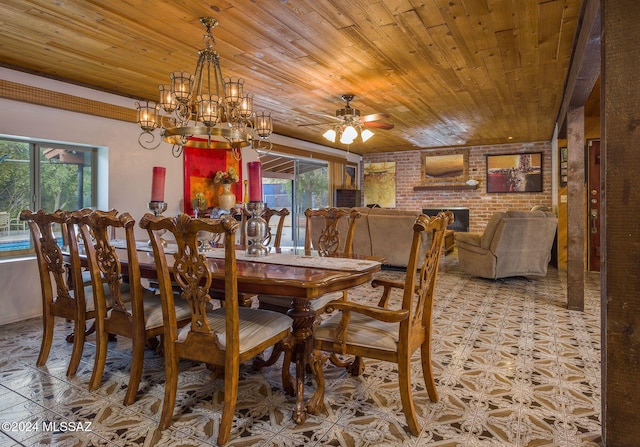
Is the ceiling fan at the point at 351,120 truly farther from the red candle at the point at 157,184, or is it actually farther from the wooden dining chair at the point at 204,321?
the wooden dining chair at the point at 204,321

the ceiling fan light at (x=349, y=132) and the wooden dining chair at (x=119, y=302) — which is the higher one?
the ceiling fan light at (x=349, y=132)

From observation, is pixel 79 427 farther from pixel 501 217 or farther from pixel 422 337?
pixel 501 217

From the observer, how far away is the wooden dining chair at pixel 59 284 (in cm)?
232

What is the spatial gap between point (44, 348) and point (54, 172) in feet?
7.09

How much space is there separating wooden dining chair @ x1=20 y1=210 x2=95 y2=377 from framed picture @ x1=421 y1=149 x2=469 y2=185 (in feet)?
25.4

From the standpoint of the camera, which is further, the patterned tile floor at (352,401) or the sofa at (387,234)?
the sofa at (387,234)

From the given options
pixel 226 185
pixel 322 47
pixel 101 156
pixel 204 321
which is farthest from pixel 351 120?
pixel 204 321

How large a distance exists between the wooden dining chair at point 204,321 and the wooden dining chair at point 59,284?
864mm

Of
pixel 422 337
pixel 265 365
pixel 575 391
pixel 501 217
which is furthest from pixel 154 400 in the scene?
pixel 501 217

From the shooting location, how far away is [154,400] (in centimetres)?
209

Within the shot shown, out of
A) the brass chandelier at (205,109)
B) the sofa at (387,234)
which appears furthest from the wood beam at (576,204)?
the brass chandelier at (205,109)

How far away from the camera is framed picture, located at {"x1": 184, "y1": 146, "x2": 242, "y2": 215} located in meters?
5.14

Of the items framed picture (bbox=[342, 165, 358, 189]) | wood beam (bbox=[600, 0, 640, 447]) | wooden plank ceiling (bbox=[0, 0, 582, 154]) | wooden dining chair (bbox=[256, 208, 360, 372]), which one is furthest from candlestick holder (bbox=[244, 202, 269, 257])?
framed picture (bbox=[342, 165, 358, 189])

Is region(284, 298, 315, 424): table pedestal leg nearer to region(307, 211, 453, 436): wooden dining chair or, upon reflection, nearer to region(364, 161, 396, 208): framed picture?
region(307, 211, 453, 436): wooden dining chair
